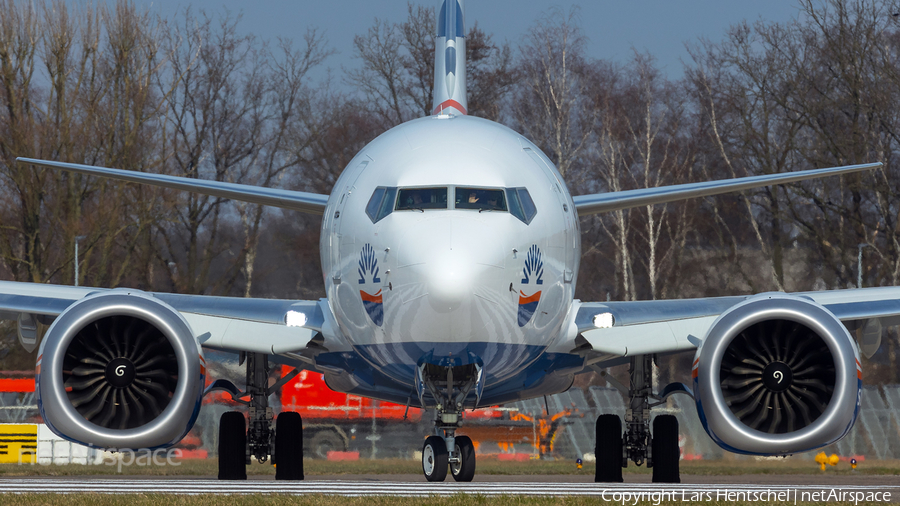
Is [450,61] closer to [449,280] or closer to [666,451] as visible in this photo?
[666,451]

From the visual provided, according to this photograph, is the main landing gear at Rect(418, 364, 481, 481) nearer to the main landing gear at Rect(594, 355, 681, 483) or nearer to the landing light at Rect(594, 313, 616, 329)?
the landing light at Rect(594, 313, 616, 329)

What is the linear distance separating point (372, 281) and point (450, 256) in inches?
47.5

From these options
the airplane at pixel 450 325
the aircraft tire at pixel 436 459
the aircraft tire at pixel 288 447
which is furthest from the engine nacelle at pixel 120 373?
the aircraft tire at pixel 288 447

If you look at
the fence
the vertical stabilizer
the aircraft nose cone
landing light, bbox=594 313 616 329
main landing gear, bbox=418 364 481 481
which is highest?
the vertical stabilizer

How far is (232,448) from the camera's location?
51.6 ft

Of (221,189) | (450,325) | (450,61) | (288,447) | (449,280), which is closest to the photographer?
(449,280)

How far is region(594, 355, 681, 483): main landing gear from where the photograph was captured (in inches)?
609

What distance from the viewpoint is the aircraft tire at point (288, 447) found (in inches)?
626

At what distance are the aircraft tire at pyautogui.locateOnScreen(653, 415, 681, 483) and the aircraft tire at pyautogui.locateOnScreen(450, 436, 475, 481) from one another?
140 inches

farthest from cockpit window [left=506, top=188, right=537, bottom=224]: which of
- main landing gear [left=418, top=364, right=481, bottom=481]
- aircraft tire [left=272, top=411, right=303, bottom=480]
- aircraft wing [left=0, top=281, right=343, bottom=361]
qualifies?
aircraft tire [left=272, top=411, right=303, bottom=480]

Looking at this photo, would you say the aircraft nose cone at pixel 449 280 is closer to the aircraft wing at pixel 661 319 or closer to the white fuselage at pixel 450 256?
the white fuselage at pixel 450 256

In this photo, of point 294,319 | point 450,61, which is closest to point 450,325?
point 294,319

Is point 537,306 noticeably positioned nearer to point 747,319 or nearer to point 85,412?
point 747,319

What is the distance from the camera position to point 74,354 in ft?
40.1
